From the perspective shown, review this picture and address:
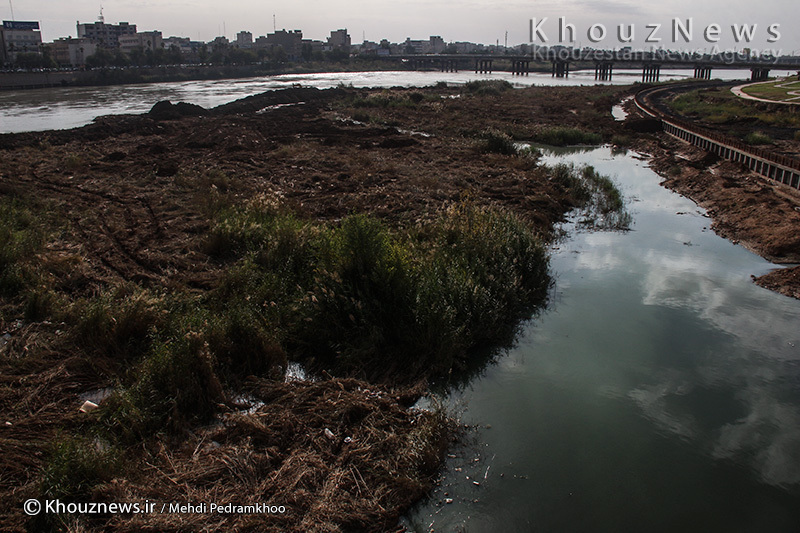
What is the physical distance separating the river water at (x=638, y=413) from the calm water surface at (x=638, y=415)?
0.02 m

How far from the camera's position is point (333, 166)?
2538 centimetres

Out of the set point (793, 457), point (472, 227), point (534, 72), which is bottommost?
point (793, 457)

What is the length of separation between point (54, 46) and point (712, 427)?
615 feet

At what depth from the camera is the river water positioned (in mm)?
6906

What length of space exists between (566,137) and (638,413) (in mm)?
30760

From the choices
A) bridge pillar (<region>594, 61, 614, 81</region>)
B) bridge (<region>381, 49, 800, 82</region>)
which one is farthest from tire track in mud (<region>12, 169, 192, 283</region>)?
bridge pillar (<region>594, 61, 614, 81</region>)

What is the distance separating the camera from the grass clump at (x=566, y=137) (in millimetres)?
36531

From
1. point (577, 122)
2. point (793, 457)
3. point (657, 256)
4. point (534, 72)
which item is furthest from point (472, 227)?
point (534, 72)

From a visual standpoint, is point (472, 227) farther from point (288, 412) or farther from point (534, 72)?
point (534, 72)

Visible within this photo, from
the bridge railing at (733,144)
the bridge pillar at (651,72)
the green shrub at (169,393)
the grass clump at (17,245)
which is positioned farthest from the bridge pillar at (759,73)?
the green shrub at (169,393)

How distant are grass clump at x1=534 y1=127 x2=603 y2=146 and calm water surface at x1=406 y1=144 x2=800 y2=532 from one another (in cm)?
2339

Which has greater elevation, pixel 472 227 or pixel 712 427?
pixel 472 227

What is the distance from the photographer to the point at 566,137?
36594 millimetres

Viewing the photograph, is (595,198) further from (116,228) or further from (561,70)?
(561,70)
